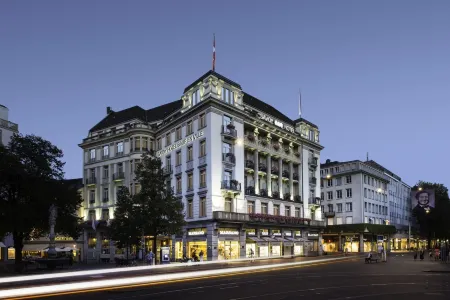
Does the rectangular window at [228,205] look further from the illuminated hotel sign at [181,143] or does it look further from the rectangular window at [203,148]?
the illuminated hotel sign at [181,143]

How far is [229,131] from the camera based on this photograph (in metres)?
65.1

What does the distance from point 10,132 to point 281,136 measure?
45.1 m

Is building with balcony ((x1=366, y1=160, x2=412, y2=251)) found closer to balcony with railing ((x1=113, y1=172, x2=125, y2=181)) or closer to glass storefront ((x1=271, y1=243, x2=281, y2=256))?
glass storefront ((x1=271, y1=243, x2=281, y2=256))

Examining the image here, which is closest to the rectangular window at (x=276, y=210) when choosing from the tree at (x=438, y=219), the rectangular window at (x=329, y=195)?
the rectangular window at (x=329, y=195)

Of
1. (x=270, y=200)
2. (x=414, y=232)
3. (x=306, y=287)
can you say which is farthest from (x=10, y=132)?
(x=414, y=232)

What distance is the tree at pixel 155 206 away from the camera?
169ft

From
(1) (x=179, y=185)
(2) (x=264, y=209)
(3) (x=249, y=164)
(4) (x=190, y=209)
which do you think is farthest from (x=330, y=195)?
(4) (x=190, y=209)

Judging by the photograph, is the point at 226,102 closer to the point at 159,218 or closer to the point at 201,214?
the point at 201,214

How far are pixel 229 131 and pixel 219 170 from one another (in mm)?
5762

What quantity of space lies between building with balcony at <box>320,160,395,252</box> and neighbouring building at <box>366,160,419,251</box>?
8.23m

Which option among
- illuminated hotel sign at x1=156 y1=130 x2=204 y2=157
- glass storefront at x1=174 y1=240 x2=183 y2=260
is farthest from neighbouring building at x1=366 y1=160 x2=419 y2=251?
glass storefront at x1=174 y1=240 x2=183 y2=260

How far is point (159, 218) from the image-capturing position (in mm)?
51812

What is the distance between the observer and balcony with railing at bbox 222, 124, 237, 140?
64250 mm

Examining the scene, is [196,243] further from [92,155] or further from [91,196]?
[92,155]
